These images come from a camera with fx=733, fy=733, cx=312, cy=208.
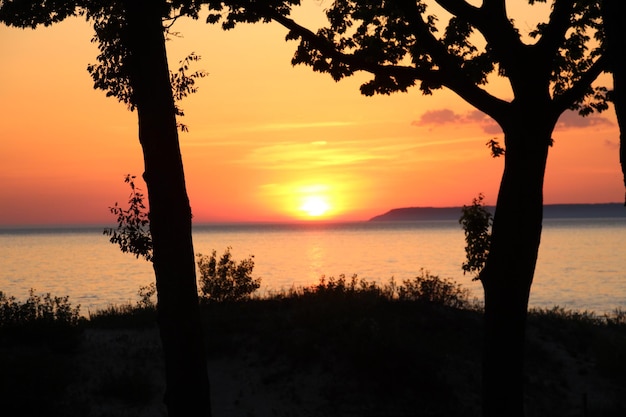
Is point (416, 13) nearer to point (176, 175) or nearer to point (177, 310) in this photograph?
point (176, 175)

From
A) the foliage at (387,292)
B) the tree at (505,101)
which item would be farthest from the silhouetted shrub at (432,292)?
the tree at (505,101)

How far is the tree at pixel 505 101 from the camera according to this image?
13227 mm

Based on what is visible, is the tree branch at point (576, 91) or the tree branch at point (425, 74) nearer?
the tree branch at point (576, 91)

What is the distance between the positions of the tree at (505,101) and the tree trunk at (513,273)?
2cm

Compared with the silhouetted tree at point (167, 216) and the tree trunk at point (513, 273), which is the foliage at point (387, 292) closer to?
the tree trunk at point (513, 273)

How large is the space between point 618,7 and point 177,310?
7.61 metres

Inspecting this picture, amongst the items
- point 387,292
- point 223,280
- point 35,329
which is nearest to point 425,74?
point 35,329

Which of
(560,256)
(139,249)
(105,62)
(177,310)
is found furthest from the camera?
(560,256)

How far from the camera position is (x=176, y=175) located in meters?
11.5

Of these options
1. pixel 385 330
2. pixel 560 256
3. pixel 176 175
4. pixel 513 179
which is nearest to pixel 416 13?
→ pixel 513 179

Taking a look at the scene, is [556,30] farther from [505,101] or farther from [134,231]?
[134,231]

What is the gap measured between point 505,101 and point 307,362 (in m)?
8.93

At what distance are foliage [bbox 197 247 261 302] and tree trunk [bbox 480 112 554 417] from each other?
1507 cm

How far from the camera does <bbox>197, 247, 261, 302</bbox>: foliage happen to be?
27.3 metres
